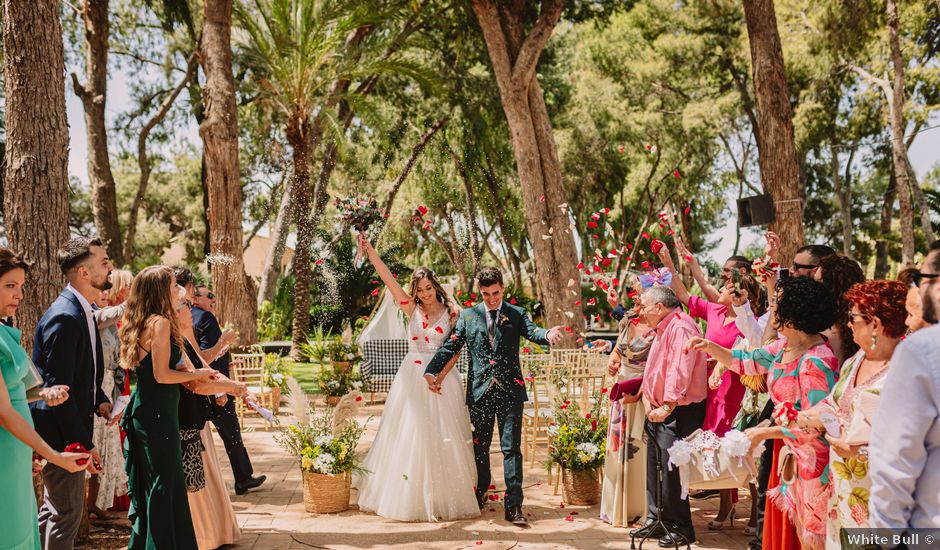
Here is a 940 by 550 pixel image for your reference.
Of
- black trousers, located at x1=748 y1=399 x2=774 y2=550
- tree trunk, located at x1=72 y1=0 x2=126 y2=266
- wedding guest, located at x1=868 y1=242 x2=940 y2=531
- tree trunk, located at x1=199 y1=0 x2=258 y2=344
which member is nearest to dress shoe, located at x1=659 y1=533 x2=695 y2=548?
black trousers, located at x1=748 y1=399 x2=774 y2=550

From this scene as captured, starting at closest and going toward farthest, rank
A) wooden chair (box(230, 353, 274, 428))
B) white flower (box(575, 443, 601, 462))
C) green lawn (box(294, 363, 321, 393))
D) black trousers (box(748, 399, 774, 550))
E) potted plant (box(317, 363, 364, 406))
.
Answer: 1. black trousers (box(748, 399, 774, 550))
2. white flower (box(575, 443, 601, 462))
3. wooden chair (box(230, 353, 274, 428))
4. potted plant (box(317, 363, 364, 406))
5. green lawn (box(294, 363, 321, 393))

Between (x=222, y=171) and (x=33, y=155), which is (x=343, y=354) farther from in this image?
(x=33, y=155)

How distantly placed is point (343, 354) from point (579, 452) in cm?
719

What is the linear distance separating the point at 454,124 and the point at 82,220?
73.2 feet

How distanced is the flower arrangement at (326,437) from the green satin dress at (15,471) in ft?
8.79

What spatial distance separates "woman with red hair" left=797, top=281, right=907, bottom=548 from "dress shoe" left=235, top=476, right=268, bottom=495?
16.9 ft

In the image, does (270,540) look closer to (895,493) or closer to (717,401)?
(717,401)

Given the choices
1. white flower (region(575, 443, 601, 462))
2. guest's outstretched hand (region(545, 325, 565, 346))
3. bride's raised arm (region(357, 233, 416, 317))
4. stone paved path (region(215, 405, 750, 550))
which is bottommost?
stone paved path (region(215, 405, 750, 550))

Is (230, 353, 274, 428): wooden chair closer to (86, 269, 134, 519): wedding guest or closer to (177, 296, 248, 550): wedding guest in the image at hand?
(86, 269, 134, 519): wedding guest

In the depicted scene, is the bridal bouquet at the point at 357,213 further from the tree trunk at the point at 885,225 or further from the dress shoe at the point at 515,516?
the tree trunk at the point at 885,225

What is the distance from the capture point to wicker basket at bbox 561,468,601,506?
6.26 meters

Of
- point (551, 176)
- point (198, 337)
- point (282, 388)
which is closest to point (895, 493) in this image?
point (198, 337)

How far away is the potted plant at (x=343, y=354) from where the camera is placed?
1260cm

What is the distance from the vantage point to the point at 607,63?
2502 cm
